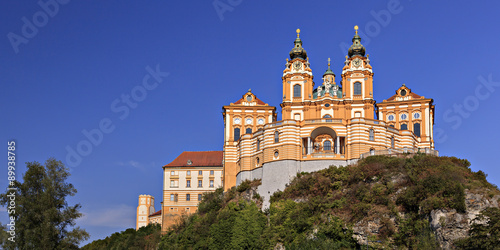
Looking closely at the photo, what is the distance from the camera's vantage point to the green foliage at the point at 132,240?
326ft

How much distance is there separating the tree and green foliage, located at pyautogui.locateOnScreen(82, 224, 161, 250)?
42274 mm

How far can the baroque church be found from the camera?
79.7m

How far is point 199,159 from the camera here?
108312mm

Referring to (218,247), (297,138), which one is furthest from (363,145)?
(218,247)

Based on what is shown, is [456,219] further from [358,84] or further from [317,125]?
[358,84]

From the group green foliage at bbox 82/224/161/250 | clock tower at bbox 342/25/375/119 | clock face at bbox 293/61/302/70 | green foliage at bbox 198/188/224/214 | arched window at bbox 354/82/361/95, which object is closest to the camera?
green foliage at bbox 198/188/224/214

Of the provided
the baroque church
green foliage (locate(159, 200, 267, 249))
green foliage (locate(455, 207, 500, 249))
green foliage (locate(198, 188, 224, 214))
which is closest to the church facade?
the baroque church

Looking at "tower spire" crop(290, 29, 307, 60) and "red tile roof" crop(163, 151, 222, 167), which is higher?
"tower spire" crop(290, 29, 307, 60)

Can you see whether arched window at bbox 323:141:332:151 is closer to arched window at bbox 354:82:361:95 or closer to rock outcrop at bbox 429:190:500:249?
arched window at bbox 354:82:361:95

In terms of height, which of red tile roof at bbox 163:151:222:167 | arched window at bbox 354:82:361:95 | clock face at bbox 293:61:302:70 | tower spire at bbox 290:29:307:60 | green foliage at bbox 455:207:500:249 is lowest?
green foliage at bbox 455:207:500:249

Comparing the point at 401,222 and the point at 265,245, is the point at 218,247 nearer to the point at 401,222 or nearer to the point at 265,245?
the point at 265,245

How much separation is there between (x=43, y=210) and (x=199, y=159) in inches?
2155

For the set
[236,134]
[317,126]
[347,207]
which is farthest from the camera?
[236,134]

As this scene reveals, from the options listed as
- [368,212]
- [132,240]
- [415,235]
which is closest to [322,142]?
[368,212]
